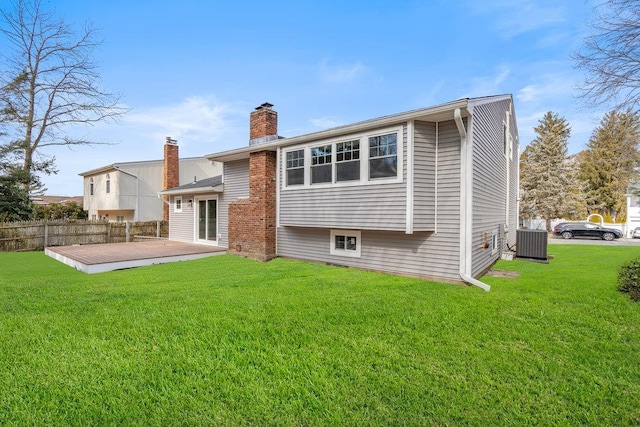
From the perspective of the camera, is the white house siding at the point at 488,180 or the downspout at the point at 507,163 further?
the downspout at the point at 507,163

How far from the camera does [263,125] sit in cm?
1203

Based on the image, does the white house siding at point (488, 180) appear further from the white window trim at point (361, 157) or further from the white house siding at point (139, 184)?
the white house siding at point (139, 184)

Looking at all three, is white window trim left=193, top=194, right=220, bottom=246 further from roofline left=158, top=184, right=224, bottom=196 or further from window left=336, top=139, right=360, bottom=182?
window left=336, top=139, right=360, bottom=182

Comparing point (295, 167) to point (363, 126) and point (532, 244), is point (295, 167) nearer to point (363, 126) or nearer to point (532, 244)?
point (363, 126)

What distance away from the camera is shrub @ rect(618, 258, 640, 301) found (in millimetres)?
6026

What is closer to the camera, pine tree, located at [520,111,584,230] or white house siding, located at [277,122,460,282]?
white house siding, located at [277,122,460,282]

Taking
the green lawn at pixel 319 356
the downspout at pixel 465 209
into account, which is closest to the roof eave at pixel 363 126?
the downspout at pixel 465 209

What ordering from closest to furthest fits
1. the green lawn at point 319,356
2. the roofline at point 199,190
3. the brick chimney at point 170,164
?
1. the green lawn at point 319,356
2. the roofline at point 199,190
3. the brick chimney at point 170,164

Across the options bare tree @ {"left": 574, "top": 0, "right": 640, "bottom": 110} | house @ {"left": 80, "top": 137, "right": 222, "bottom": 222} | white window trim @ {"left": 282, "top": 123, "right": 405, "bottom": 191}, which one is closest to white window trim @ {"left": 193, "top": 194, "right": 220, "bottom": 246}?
white window trim @ {"left": 282, "top": 123, "right": 405, "bottom": 191}

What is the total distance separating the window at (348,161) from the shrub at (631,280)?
5.86m

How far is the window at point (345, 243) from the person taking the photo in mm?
9520

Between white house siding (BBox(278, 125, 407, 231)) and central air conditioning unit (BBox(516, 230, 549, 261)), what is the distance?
651 cm

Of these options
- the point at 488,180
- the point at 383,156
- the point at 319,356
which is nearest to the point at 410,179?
the point at 383,156

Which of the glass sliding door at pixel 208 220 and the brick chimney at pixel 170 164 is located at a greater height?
the brick chimney at pixel 170 164
